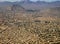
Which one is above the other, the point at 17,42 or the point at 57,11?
the point at 17,42

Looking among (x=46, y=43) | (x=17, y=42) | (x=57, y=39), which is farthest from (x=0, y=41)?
(x=57, y=39)

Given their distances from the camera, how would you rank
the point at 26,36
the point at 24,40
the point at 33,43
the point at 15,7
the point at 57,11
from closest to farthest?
the point at 33,43 < the point at 24,40 < the point at 26,36 < the point at 57,11 < the point at 15,7

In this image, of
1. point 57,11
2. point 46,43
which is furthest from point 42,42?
point 57,11

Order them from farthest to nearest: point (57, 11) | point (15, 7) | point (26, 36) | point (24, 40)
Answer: point (15, 7) → point (57, 11) → point (26, 36) → point (24, 40)

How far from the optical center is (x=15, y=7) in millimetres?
94625

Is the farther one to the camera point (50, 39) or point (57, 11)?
point (57, 11)

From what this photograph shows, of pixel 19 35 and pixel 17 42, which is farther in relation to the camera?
pixel 19 35

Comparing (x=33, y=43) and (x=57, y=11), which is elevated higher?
(x=33, y=43)

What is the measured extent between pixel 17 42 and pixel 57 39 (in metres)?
7.62

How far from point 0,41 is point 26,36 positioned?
20.5 feet

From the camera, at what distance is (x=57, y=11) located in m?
82.6

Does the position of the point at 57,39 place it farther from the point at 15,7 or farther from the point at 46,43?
the point at 15,7

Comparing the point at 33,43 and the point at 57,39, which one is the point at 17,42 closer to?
the point at 33,43

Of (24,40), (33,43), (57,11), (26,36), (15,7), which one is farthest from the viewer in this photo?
(15,7)
